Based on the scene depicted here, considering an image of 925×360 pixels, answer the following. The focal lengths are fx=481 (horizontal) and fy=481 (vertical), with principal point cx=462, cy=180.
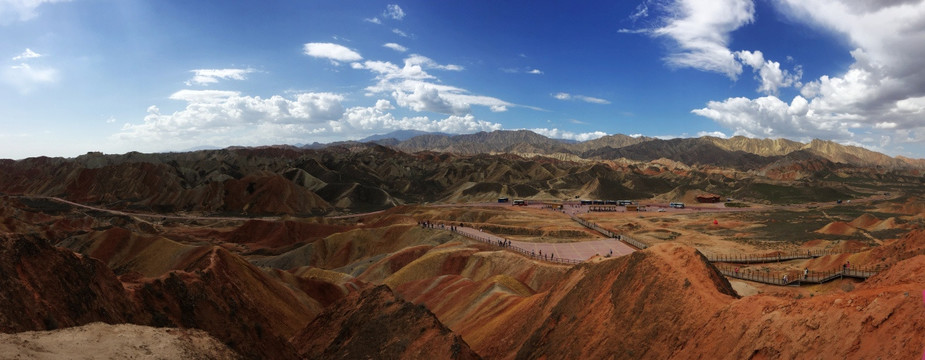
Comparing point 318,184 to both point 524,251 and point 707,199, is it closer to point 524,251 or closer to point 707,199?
point 524,251

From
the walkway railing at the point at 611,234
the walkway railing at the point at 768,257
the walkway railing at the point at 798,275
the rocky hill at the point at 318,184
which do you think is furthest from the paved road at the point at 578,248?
the rocky hill at the point at 318,184

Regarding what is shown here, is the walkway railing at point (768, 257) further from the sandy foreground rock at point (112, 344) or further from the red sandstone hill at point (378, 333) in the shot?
the sandy foreground rock at point (112, 344)

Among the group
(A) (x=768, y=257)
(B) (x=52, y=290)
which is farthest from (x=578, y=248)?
(B) (x=52, y=290)

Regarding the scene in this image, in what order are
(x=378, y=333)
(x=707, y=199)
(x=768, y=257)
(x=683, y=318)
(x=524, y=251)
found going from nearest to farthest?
(x=683, y=318), (x=378, y=333), (x=768, y=257), (x=524, y=251), (x=707, y=199)

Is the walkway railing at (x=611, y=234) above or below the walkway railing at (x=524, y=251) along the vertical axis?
above

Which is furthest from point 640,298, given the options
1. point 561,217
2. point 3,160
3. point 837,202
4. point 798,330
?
point 3,160

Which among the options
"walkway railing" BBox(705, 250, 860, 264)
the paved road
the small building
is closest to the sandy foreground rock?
the paved road

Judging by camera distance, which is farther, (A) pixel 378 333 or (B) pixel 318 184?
(B) pixel 318 184

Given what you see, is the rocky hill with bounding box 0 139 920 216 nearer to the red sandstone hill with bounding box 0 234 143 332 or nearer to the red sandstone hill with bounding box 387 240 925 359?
the red sandstone hill with bounding box 0 234 143 332
